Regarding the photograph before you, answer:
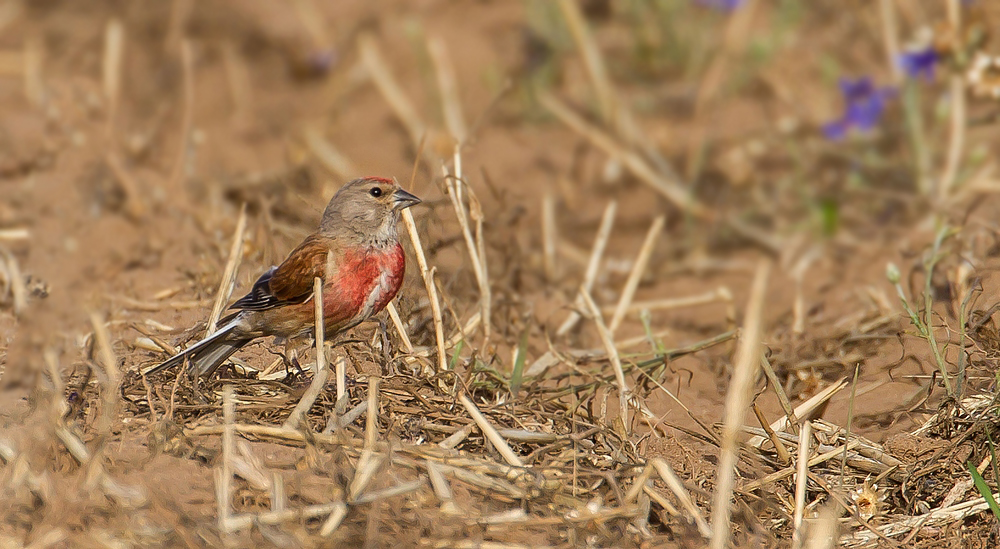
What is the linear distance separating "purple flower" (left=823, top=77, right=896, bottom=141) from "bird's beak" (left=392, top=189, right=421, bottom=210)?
3240 mm

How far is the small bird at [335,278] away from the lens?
13.0 ft

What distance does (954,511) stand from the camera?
10.8ft

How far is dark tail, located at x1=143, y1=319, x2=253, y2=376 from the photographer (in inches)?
145

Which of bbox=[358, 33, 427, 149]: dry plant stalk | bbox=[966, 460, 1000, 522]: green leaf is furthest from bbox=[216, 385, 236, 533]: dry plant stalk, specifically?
bbox=[358, 33, 427, 149]: dry plant stalk

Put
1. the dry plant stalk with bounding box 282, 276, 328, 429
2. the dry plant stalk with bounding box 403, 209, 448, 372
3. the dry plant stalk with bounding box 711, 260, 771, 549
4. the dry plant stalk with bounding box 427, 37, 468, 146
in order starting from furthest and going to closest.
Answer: the dry plant stalk with bounding box 427, 37, 468, 146 → the dry plant stalk with bounding box 403, 209, 448, 372 → the dry plant stalk with bounding box 282, 276, 328, 429 → the dry plant stalk with bounding box 711, 260, 771, 549

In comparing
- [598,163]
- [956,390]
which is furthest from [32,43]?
[956,390]

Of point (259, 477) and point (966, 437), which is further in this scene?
point (966, 437)

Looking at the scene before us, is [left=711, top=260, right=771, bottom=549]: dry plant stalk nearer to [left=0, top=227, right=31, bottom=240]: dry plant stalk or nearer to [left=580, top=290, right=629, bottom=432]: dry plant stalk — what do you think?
[left=580, top=290, right=629, bottom=432]: dry plant stalk

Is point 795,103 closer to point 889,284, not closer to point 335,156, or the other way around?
point 889,284

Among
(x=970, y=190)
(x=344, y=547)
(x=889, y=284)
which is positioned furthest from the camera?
(x=970, y=190)

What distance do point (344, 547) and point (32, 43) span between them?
6539 mm

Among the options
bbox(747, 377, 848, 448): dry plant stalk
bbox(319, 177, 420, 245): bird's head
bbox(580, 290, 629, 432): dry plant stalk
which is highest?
bbox(319, 177, 420, 245): bird's head

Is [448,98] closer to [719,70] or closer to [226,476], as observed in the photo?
[719,70]

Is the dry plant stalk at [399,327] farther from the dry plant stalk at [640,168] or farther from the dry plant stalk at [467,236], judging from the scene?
the dry plant stalk at [640,168]
